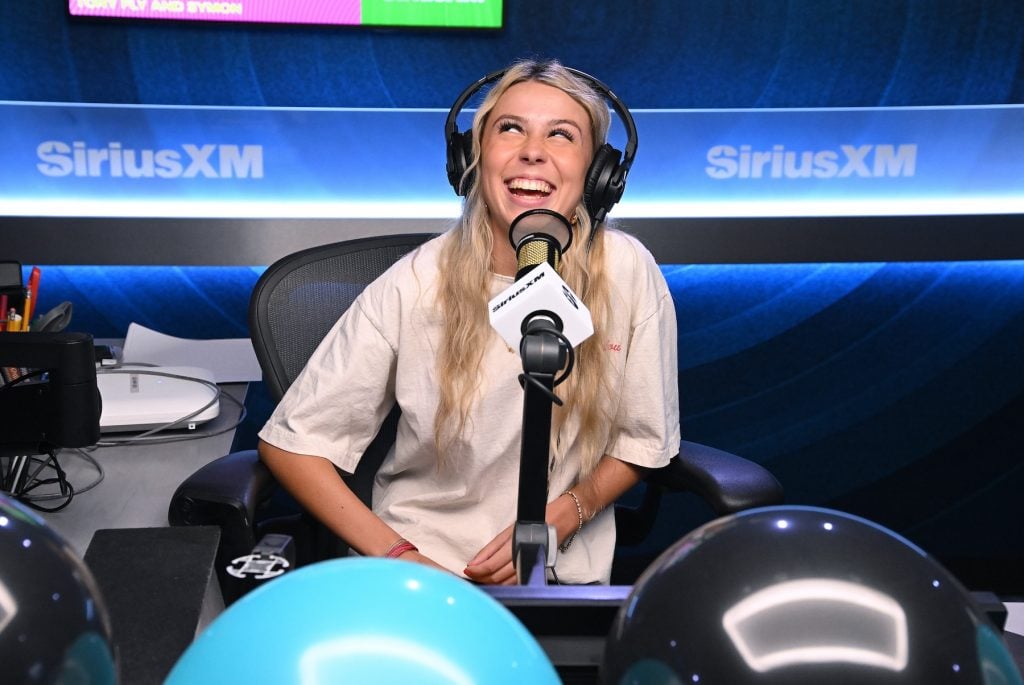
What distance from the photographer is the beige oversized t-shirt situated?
1.45 metres

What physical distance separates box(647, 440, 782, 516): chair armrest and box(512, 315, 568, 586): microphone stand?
1.79ft

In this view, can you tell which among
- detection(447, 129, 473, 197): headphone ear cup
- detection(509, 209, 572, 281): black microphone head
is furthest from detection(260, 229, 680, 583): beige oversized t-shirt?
detection(509, 209, 572, 281): black microphone head

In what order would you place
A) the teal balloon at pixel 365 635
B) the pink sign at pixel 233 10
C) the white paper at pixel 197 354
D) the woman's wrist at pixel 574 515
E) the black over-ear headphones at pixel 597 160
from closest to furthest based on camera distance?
the teal balloon at pixel 365 635 → the black over-ear headphones at pixel 597 160 → the woman's wrist at pixel 574 515 → the white paper at pixel 197 354 → the pink sign at pixel 233 10

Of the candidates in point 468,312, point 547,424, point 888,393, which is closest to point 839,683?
point 547,424

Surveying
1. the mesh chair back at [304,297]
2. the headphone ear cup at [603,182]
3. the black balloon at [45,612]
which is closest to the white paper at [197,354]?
the mesh chair back at [304,297]

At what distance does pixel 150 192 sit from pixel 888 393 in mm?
2276

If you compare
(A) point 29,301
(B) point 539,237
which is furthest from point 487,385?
(A) point 29,301

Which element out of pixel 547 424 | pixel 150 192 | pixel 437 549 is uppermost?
pixel 547 424

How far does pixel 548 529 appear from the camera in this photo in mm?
871

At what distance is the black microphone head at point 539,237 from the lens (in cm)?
86

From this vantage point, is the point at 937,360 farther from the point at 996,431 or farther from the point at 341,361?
the point at 341,361

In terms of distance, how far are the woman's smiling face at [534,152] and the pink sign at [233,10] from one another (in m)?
1.38

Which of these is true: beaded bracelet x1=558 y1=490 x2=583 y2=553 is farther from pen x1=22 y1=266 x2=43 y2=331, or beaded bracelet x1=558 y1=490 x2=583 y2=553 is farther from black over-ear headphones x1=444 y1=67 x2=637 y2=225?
pen x1=22 y1=266 x2=43 y2=331

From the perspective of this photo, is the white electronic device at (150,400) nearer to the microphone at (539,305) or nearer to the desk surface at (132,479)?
the desk surface at (132,479)
